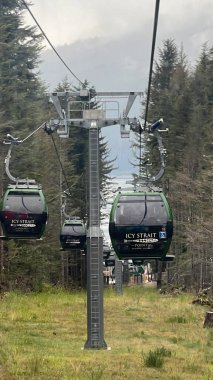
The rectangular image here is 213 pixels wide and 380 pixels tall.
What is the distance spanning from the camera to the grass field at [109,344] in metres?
13.0

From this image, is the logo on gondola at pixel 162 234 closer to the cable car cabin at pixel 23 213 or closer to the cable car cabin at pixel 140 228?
the cable car cabin at pixel 140 228

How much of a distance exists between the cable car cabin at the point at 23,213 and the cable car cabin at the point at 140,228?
→ 328cm

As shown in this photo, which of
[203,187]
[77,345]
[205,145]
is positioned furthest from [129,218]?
[205,145]

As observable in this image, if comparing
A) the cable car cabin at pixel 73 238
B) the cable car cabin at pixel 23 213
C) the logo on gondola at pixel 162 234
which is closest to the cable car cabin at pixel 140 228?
the logo on gondola at pixel 162 234

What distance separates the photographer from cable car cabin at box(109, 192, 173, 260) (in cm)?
1522

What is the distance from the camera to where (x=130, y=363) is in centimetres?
1434

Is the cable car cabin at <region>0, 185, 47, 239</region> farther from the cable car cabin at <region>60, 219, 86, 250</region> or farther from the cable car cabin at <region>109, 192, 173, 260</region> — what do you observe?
the cable car cabin at <region>60, 219, 86, 250</region>

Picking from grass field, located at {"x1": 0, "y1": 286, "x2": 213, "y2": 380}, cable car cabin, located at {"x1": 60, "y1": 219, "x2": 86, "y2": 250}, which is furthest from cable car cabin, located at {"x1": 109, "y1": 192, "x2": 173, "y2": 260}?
cable car cabin, located at {"x1": 60, "y1": 219, "x2": 86, "y2": 250}

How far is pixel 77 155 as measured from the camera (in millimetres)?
60312

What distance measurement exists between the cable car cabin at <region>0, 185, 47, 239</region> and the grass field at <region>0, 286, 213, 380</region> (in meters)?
2.65

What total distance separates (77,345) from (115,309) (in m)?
13.3

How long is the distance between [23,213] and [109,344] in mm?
3868

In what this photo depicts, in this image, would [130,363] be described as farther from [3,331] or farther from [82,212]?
[82,212]

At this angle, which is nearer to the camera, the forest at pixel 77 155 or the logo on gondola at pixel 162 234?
the logo on gondola at pixel 162 234
